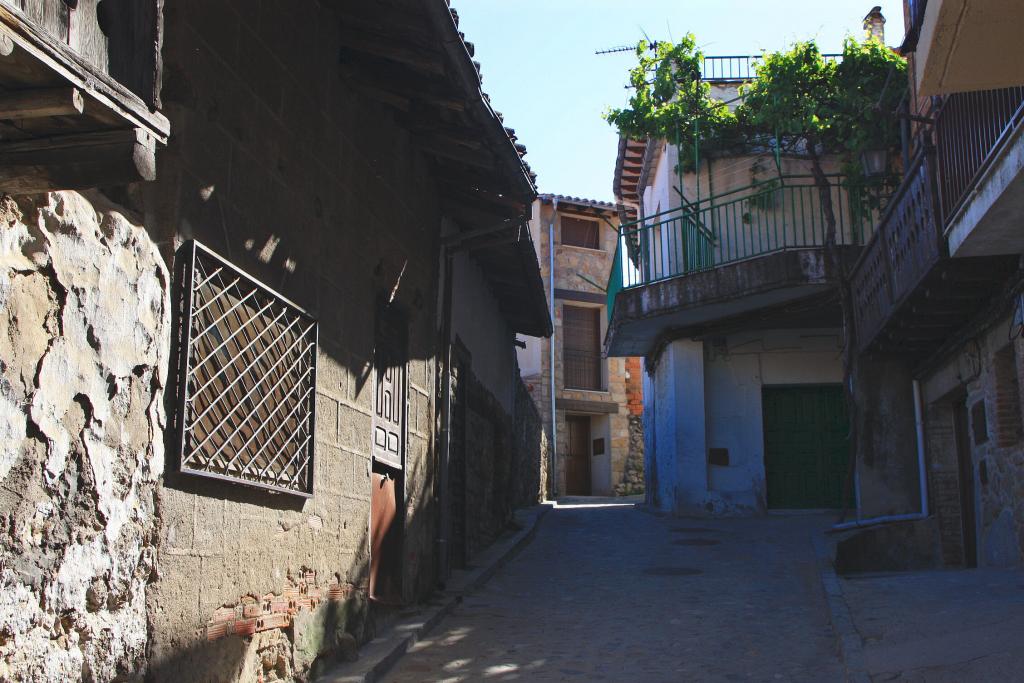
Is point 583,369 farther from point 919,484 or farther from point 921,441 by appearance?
point 921,441

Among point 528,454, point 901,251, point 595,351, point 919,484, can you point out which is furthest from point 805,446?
point 595,351

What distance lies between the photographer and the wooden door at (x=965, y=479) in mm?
10641

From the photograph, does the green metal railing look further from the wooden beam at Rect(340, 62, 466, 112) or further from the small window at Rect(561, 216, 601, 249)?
the small window at Rect(561, 216, 601, 249)

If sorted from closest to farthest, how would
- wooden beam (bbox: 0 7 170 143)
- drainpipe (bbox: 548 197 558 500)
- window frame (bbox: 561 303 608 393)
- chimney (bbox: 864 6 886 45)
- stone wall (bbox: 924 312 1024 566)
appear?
wooden beam (bbox: 0 7 170 143) → stone wall (bbox: 924 312 1024 566) → chimney (bbox: 864 6 886 45) → drainpipe (bbox: 548 197 558 500) → window frame (bbox: 561 303 608 393)

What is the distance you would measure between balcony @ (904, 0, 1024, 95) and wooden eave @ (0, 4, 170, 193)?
3.74 meters

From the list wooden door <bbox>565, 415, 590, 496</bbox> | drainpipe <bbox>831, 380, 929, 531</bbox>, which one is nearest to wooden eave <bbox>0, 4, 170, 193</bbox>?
drainpipe <bbox>831, 380, 929, 531</bbox>

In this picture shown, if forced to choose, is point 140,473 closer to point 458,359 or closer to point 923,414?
point 458,359

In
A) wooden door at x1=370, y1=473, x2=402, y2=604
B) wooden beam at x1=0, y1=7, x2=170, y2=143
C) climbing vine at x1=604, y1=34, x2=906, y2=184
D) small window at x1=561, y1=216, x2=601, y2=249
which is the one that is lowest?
wooden door at x1=370, y1=473, x2=402, y2=604

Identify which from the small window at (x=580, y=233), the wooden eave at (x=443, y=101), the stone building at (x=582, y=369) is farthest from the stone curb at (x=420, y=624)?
the small window at (x=580, y=233)

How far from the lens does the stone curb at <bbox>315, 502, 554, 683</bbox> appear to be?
19.6ft

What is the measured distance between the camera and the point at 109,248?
13.0ft

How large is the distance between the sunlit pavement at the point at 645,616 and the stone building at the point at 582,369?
41.9 ft

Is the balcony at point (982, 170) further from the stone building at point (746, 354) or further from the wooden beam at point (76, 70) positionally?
the stone building at point (746, 354)

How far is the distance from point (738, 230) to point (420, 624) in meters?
10.0
